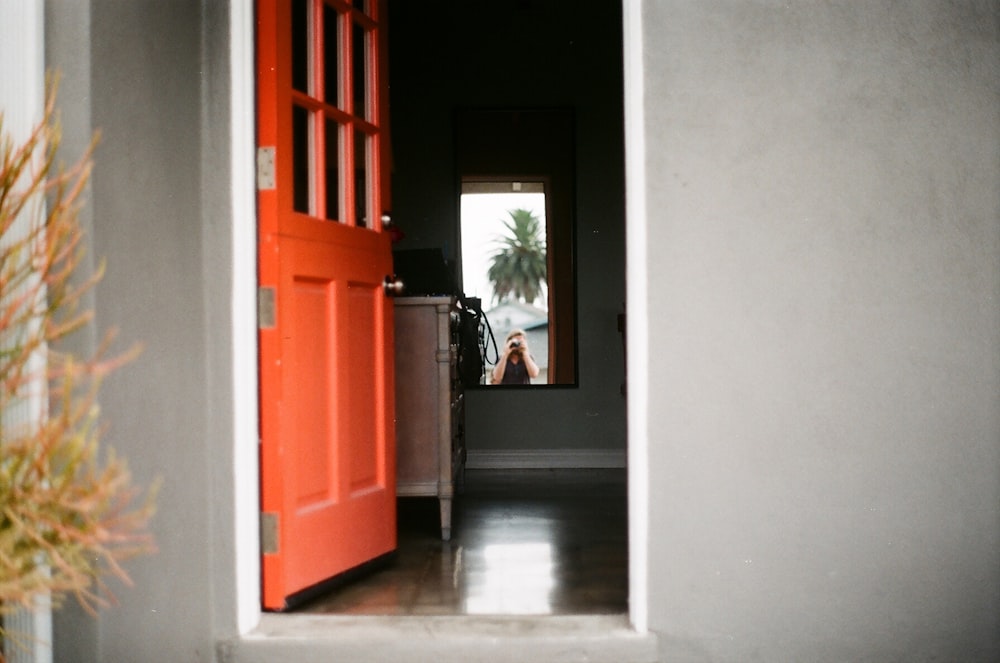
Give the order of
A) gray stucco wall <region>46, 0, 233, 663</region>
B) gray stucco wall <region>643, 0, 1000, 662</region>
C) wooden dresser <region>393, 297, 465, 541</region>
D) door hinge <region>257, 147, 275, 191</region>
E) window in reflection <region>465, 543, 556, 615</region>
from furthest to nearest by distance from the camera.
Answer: wooden dresser <region>393, 297, 465, 541</region>
window in reflection <region>465, 543, 556, 615</region>
door hinge <region>257, 147, 275, 191</region>
gray stucco wall <region>643, 0, 1000, 662</region>
gray stucco wall <region>46, 0, 233, 663</region>

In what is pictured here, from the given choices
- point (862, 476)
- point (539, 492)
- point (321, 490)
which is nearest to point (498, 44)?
point (539, 492)

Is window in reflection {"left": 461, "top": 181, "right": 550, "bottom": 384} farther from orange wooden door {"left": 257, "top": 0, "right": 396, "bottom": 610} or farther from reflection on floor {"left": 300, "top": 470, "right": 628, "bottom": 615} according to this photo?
orange wooden door {"left": 257, "top": 0, "right": 396, "bottom": 610}

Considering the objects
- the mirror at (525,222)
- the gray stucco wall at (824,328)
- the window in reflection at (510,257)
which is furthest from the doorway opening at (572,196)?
the gray stucco wall at (824,328)

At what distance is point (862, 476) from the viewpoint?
2129 millimetres

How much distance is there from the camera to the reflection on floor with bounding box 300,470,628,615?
2521mm

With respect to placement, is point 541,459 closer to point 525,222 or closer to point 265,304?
point 525,222

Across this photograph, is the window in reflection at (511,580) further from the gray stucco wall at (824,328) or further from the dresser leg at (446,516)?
the gray stucco wall at (824,328)

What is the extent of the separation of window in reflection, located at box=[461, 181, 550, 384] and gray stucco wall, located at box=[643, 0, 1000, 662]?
3.28 meters

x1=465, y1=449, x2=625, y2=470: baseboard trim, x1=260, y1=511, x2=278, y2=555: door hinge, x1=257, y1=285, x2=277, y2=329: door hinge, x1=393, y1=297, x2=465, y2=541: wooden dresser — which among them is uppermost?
x1=257, y1=285, x2=277, y2=329: door hinge

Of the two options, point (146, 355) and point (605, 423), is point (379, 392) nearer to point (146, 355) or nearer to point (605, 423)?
point (146, 355)

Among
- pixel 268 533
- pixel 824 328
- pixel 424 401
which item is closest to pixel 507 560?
pixel 424 401

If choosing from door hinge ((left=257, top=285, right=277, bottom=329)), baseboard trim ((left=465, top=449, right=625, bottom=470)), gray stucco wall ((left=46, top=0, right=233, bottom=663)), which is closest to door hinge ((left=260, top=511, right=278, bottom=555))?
gray stucco wall ((left=46, top=0, right=233, bottom=663))

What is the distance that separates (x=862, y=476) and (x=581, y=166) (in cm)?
370

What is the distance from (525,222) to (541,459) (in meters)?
1.59
